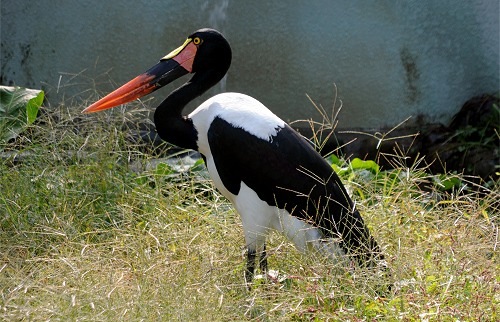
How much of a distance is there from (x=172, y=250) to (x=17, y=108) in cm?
187

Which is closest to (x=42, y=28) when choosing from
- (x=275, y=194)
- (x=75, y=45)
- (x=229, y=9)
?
(x=75, y=45)

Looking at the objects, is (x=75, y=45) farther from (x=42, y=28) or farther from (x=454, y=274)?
(x=454, y=274)

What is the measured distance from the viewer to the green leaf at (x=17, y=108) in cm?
565

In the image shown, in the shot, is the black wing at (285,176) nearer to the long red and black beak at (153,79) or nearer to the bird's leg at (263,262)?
the bird's leg at (263,262)

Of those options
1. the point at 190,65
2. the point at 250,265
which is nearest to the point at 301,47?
the point at 190,65

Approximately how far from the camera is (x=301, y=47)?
6938mm

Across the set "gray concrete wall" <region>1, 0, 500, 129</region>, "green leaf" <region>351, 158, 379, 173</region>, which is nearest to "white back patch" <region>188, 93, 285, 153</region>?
"green leaf" <region>351, 158, 379, 173</region>

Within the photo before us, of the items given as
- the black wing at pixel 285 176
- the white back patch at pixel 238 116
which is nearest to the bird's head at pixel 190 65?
the white back patch at pixel 238 116

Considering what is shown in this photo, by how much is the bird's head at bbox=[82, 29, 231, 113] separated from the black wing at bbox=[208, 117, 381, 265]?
43 cm

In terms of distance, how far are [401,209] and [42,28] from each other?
326 cm

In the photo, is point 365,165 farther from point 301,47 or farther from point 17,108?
point 17,108

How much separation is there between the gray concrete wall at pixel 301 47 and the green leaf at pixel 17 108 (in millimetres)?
944

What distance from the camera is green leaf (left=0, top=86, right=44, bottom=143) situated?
222 inches

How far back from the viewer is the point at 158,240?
4.64m
